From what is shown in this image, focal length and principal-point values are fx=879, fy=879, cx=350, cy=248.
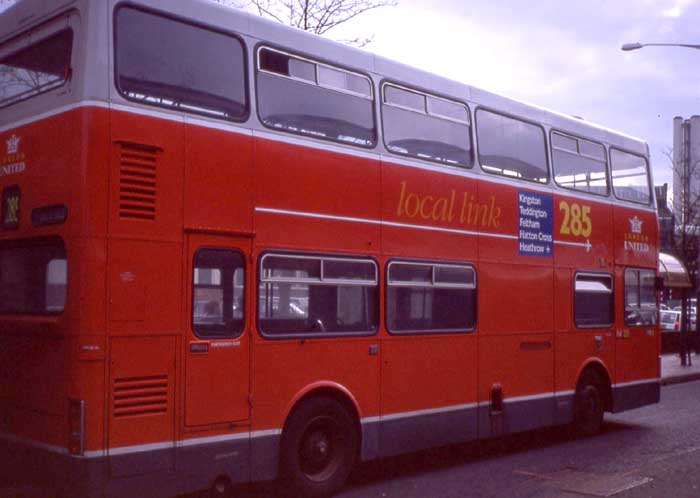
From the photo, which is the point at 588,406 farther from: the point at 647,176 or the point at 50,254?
the point at 50,254

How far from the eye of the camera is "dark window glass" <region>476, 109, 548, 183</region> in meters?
11.2

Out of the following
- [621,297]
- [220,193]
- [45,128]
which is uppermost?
[45,128]

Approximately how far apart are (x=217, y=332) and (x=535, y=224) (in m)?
5.67

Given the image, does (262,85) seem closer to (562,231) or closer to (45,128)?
(45,128)

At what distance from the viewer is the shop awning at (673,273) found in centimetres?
2689

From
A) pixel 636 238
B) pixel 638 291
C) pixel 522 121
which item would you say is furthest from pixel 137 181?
pixel 638 291

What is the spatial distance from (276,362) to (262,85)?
2.63 m

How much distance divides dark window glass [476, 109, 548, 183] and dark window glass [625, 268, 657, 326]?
3125mm

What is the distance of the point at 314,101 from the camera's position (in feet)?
29.1

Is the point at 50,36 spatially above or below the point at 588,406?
above

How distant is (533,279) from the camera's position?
39.2 feet

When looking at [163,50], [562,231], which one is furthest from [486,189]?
[163,50]

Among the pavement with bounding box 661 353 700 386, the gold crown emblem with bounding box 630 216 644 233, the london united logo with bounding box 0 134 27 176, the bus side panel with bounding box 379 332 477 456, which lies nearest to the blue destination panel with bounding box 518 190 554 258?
the bus side panel with bounding box 379 332 477 456

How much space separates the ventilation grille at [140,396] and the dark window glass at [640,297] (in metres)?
8.92
